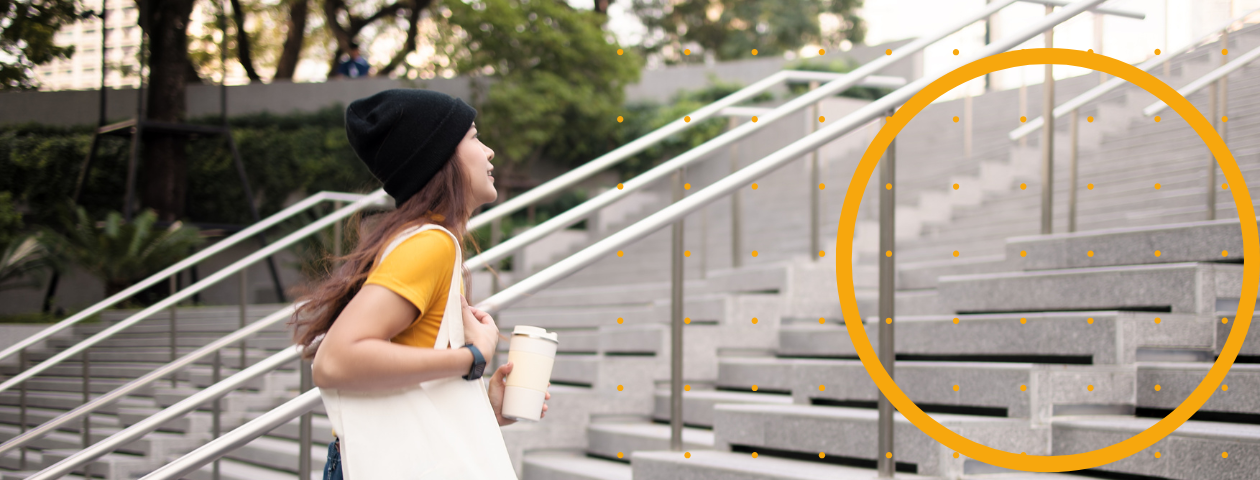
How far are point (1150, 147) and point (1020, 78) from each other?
95.2 inches

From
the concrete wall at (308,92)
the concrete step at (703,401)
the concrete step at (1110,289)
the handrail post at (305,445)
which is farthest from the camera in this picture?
the concrete wall at (308,92)

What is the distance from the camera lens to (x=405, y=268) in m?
1.22

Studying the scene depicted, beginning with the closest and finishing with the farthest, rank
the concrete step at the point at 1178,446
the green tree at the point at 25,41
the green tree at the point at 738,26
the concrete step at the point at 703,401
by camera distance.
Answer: the concrete step at the point at 1178,446 < the concrete step at the point at 703,401 < the green tree at the point at 25,41 < the green tree at the point at 738,26

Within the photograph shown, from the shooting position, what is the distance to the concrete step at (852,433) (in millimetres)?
2402

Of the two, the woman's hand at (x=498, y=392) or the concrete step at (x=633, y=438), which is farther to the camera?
the concrete step at (x=633, y=438)

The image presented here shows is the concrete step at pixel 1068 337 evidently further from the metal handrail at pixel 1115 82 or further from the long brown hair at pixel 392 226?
the long brown hair at pixel 392 226

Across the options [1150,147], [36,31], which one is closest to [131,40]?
[36,31]

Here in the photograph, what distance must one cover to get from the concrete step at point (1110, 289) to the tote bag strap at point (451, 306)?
2207mm

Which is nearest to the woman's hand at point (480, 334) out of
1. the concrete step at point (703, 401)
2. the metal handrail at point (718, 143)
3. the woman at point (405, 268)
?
the woman at point (405, 268)

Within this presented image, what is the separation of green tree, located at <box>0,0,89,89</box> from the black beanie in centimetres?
742

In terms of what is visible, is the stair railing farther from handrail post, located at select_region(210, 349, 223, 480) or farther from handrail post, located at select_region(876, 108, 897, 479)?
handrail post, located at select_region(210, 349, 223, 480)

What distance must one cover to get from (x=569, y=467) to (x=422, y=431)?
2.18 m

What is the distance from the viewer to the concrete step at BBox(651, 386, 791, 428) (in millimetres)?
3379

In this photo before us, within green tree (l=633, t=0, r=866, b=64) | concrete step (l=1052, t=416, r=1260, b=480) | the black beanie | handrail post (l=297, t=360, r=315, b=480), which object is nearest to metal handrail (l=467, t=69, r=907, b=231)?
handrail post (l=297, t=360, r=315, b=480)
